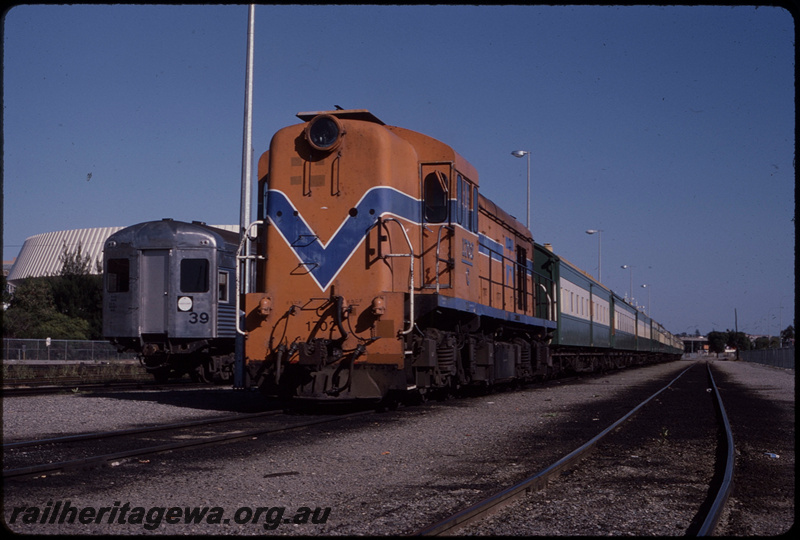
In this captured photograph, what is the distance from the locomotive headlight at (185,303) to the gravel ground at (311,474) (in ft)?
17.9

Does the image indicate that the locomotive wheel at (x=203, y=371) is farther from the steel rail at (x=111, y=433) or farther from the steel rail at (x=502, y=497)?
the steel rail at (x=502, y=497)

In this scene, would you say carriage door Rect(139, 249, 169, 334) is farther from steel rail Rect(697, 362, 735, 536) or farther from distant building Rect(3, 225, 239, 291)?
distant building Rect(3, 225, 239, 291)

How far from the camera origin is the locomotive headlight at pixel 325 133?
11070 mm

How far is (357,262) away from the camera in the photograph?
10.9 m

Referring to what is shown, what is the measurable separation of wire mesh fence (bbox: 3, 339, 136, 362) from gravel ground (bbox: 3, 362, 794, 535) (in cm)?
2166

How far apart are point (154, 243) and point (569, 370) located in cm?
1467

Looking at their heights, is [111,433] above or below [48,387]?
above

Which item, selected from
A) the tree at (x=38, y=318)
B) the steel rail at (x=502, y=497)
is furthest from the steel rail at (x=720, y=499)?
the tree at (x=38, y=318)

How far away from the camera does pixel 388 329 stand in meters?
10.4

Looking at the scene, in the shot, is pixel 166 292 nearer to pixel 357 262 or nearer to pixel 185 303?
pixel 185 303

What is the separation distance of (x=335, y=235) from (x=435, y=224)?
1686mm

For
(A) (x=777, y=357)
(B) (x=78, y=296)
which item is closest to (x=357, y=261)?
(B) (x=78, y=296)

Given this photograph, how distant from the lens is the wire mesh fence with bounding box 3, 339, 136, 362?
102 ft

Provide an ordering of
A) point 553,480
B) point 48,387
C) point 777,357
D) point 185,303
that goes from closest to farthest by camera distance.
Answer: point 553,480 → point 48,387 → point 185,303 → point 777,357
